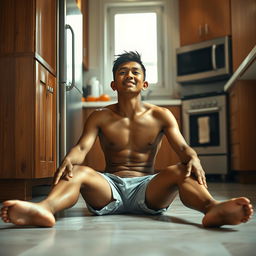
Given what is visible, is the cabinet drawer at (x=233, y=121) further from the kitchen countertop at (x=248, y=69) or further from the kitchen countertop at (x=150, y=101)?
the kitchen countertop at (x=150, y=101)

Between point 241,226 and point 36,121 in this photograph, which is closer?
point 241,226

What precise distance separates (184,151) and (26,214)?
0.65 metres

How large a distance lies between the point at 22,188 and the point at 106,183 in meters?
0.95

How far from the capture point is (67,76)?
10.2 ft

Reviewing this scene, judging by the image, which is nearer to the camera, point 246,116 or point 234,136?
point 246,116

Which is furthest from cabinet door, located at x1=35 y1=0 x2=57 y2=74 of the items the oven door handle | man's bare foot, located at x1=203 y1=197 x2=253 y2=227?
the oven door handle

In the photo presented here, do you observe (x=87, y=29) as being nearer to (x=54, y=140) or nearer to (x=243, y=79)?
(x=243, y=79)

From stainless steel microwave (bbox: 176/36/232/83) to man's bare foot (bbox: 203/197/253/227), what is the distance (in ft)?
11.3

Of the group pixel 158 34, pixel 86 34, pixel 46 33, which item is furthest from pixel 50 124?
pixel 158 34

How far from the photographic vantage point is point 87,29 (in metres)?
5.42

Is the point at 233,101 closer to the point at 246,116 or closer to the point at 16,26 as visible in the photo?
the point at 246,116

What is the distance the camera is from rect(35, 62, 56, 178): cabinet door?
2.50 metres

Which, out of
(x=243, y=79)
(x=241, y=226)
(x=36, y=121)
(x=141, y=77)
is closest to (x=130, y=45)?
(x=243, y=79)

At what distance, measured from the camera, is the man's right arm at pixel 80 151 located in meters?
1.55
